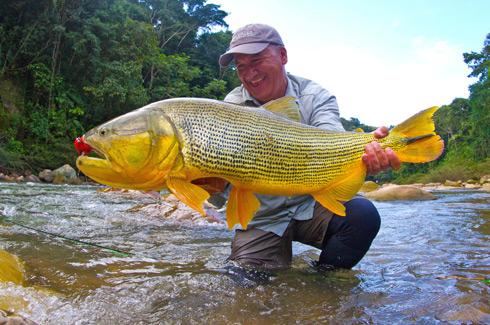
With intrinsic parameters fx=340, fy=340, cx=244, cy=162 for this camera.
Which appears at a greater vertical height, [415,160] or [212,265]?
[415,160]

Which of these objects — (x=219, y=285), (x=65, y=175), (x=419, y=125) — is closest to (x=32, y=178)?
(x=65, y=175)

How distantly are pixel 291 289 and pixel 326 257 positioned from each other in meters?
0.67

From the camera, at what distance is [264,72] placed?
9.90ft

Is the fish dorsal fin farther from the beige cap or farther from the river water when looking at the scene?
the river water

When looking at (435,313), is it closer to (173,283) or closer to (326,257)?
(326,257)

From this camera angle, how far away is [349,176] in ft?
7.37

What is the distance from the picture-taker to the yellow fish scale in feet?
6.10

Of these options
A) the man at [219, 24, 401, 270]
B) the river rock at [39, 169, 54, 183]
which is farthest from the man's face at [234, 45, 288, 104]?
the river rock at [39, 169, 54, 183]

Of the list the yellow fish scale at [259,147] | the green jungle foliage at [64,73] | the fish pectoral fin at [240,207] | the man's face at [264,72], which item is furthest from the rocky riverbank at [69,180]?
the fish pectoral fin at [240,207]

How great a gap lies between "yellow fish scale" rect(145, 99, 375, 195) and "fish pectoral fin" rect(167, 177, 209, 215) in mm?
102

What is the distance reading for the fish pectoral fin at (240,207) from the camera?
2.08 m

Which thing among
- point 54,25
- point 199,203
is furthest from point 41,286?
point 54,25

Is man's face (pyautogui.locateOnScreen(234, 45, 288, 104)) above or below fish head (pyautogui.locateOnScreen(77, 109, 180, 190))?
above

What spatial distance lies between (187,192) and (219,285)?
33.2 inches
